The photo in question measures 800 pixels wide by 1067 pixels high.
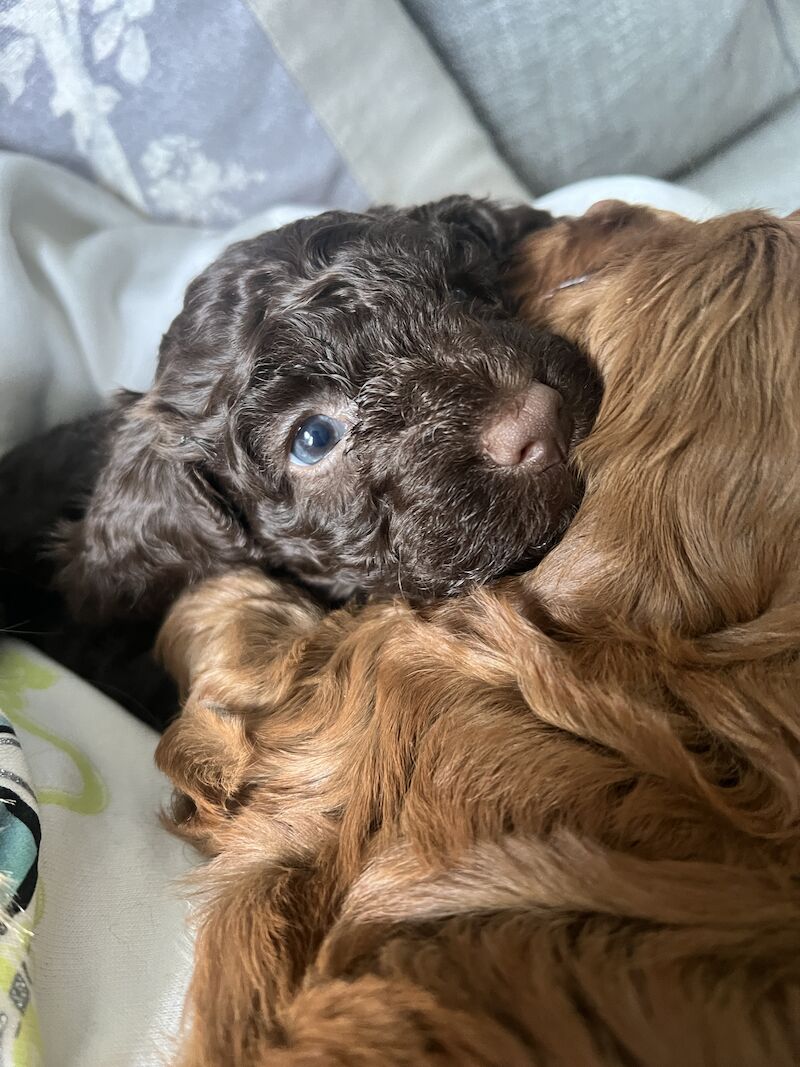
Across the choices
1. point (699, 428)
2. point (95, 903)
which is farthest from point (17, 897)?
point (699, 428)

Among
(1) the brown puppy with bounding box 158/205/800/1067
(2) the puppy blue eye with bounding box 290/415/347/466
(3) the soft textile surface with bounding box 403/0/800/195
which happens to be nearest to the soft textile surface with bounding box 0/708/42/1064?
(1) the brown puppy with bounding box 158/205/800/1067

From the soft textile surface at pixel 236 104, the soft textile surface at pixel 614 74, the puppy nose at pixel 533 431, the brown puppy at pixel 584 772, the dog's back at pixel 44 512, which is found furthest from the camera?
the soft textile surface at pixel 614 74

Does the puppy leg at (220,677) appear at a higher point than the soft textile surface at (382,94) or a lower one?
lower

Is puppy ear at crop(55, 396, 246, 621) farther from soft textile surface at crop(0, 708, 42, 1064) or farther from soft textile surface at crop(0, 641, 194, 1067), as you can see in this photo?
soft textile surface at crop(0, 708, 42, 1064)

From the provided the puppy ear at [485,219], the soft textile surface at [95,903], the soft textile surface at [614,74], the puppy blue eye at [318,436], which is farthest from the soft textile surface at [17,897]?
the soft textile surface at [614,74]

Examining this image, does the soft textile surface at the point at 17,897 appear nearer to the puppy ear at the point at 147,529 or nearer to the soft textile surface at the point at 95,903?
the soft textile surface at the point at 95,903

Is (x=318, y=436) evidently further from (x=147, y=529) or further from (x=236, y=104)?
(x=236, y=104)

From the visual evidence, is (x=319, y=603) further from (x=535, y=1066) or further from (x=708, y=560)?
(x=535, y=1066)
